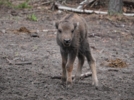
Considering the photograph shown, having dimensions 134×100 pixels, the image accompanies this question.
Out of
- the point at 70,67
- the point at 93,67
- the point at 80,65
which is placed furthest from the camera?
the point at 80,65

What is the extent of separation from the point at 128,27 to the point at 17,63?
7691 mm

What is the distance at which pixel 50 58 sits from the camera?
12.1 m

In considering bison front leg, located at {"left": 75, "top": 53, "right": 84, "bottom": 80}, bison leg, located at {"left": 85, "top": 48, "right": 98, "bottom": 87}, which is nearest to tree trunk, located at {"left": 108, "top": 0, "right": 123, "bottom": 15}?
bison front leg, located at {"left": 75, "top": 53, "right": 84, "bottom": 80}

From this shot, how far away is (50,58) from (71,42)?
11.2 ft

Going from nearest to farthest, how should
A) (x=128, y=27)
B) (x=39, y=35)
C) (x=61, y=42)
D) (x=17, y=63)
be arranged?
1. (x=61, y=42)
2. (x=17, y=63)
3. (x=39, y=35)
4. (x=128, y=27)

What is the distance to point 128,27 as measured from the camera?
17578 millimetres

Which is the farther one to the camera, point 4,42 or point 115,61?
point 4,42

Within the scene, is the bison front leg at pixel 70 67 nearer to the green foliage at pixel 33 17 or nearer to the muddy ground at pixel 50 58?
the muddy ground at pixel 50 58

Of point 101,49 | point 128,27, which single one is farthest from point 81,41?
point 128,27

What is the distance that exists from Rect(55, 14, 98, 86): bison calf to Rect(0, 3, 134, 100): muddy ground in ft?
1.21

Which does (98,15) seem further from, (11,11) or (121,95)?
(121,95)

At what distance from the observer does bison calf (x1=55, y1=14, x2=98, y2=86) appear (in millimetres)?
8653

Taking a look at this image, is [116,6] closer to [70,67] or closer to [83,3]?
[83,3]

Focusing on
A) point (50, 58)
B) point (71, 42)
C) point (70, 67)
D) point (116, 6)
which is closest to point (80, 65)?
point (70, 67)
